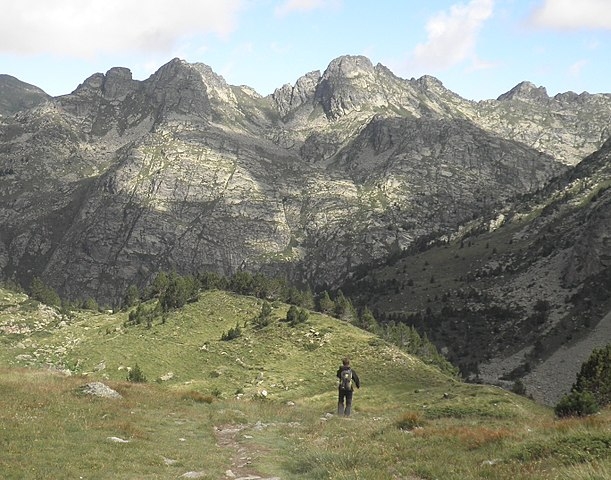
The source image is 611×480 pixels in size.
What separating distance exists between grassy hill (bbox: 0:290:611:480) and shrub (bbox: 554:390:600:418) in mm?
1828

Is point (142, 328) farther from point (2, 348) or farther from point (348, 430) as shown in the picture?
point (348, 430)

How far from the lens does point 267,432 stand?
2503 cm

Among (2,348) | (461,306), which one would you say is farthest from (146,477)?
(461,306)

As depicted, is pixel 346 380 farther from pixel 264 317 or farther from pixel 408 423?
pixel 264 317

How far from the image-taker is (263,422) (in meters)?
28.7

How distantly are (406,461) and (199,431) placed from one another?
13.2 m

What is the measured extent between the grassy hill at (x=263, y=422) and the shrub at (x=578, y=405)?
6.00ft

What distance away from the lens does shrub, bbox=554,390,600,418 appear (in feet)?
82.7

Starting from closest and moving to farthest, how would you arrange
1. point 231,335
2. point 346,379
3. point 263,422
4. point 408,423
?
point 408,423 → point 263,422 → point 346,379 → point 231,335

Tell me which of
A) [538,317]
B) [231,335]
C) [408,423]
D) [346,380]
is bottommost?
[231,335]

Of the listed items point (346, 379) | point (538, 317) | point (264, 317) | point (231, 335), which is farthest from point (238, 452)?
point (538, 317)

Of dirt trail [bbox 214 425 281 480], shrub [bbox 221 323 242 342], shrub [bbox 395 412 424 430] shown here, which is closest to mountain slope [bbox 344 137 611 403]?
shrub [bbox 221 323 242 342]

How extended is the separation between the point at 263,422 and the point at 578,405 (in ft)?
55.9

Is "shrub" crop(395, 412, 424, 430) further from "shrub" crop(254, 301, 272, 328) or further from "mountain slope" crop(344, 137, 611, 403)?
"mountain slope" crop(344, 137, 611, 403)
